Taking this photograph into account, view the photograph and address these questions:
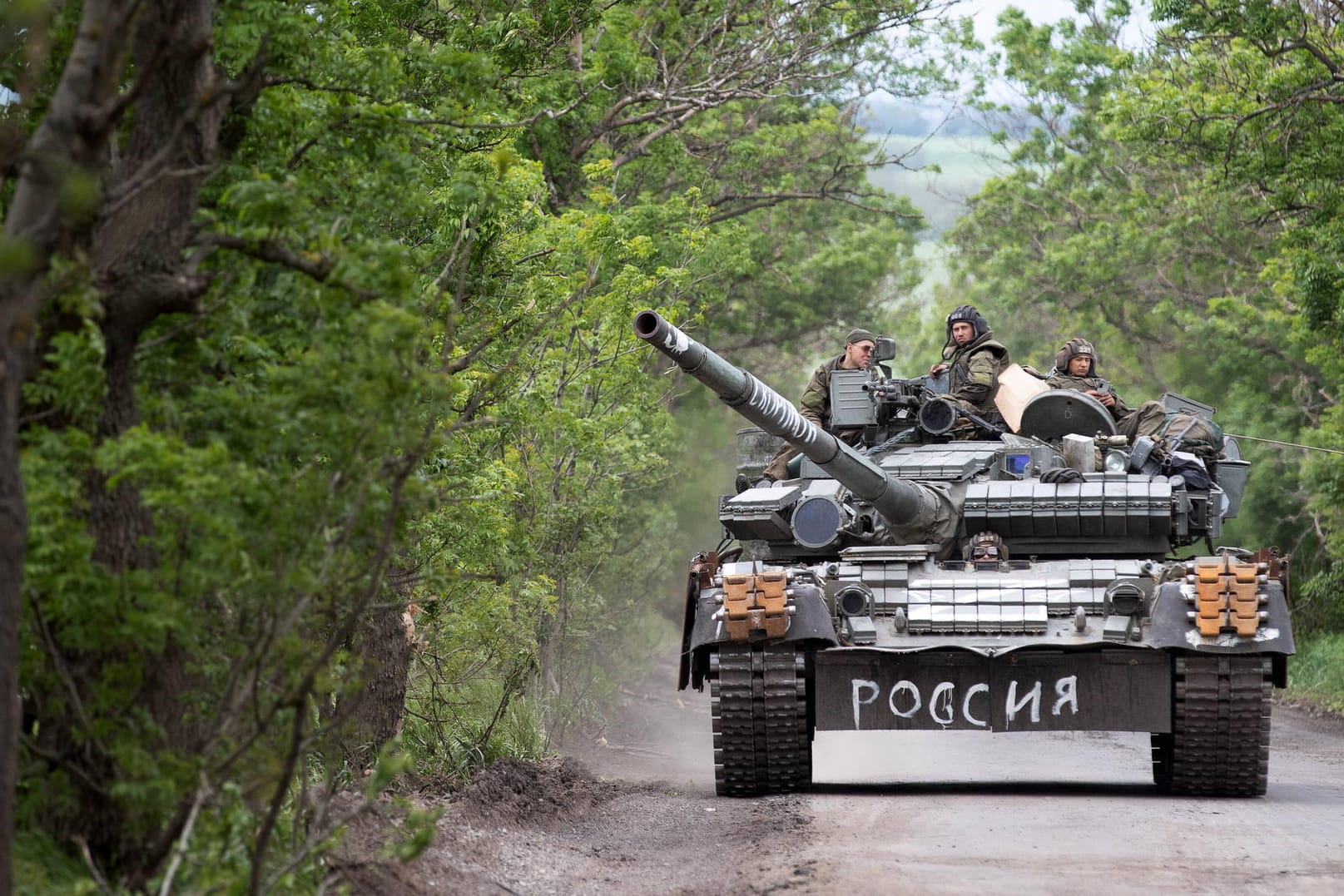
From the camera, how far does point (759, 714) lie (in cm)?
1141

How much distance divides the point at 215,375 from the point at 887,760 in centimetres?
1068

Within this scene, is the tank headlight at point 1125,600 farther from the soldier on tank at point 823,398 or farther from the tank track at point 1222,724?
the soldier on tank at point 823,398

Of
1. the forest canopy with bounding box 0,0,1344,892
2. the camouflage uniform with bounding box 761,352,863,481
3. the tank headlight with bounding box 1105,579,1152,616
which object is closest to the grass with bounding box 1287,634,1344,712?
the forest canopy with bounding box 0,0,1344,892

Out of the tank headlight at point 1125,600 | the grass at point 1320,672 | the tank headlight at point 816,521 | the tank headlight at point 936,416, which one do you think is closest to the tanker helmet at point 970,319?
the tank headlight at point 936,416

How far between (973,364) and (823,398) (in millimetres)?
1276

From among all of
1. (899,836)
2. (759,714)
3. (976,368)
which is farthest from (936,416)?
(899,836)

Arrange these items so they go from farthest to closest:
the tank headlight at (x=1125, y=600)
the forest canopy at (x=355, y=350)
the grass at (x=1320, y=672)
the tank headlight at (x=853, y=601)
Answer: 1. the grass at (x=1320, y=672)
2. the tank headlight at (x=853, y=601)
3. the tank headlight at (x=1125, y=600)
4. the forest canopy at (x=355, y=350)

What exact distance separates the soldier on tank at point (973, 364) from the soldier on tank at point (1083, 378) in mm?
451

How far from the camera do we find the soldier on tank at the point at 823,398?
13844mm

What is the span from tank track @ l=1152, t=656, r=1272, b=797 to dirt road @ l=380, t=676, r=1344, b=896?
19cm

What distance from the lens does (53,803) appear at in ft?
19.0

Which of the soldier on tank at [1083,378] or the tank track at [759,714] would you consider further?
the soldier on tank at [1083,378]

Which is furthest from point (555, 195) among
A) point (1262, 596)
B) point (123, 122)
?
point (123, 122)

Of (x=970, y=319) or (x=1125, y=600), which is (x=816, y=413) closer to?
(x=970, y=319)
